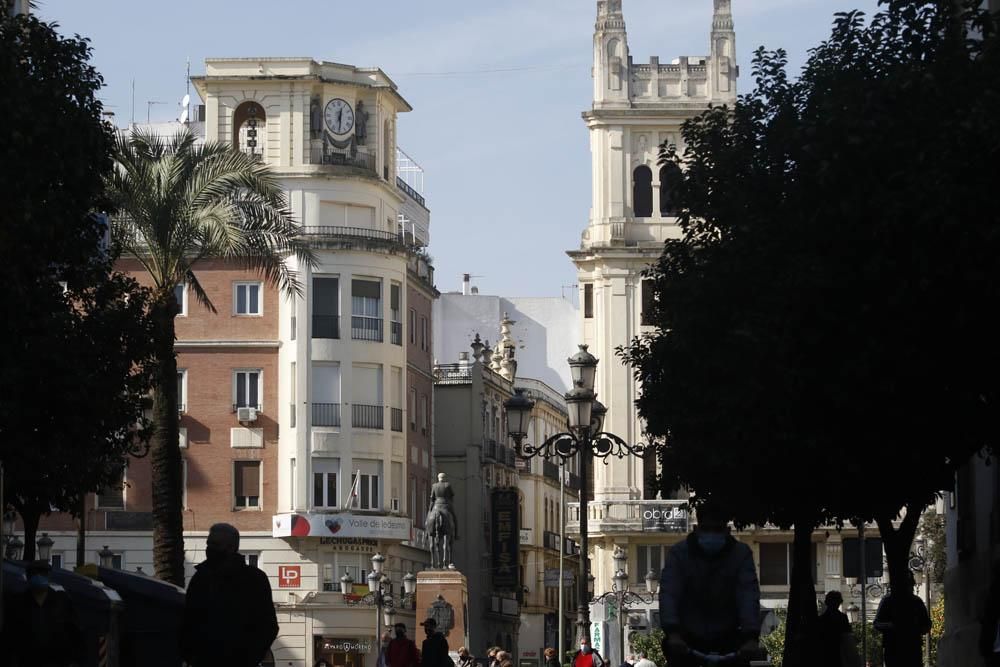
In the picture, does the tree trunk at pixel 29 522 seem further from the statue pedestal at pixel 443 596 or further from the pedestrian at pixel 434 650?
the statue pedestal at pixel 443 596

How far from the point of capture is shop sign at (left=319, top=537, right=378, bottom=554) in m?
71.1

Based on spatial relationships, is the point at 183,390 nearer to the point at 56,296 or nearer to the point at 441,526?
the point at 441,526

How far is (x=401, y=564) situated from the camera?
7569cm

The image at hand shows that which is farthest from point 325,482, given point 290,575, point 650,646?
point 650,646

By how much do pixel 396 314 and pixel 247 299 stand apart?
17.1 ft

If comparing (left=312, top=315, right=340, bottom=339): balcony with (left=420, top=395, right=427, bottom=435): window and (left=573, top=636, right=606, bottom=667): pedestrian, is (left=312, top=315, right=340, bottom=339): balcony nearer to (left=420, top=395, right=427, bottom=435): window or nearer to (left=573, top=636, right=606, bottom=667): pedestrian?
(left=420, top=395, right=427, bottom=435): window

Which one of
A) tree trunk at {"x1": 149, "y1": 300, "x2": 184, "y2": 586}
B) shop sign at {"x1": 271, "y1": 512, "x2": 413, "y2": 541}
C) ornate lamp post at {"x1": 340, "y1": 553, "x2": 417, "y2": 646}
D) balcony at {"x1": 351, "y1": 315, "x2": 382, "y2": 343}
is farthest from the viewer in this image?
balcony at {"x1": 351, "y1": 315, "x2": 382, "y2": 343}

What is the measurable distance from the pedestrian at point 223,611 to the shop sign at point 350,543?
188ft

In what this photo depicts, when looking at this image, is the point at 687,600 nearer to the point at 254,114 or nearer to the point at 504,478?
the point at 254,114

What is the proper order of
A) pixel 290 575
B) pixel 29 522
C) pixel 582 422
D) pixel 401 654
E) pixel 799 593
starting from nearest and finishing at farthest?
pixel 582 422, pixel 29 522, pixel 401 654, pixel 799 593, pixel 290 575

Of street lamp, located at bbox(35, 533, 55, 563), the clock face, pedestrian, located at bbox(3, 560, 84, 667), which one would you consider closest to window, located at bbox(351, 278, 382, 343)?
the clock face

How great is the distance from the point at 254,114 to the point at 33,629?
185 ft

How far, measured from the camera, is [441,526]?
60.8 m

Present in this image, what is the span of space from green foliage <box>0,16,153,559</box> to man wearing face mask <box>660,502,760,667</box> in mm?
13310
